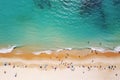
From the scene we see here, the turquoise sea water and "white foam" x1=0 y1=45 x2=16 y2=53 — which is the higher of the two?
the turquoise sea water

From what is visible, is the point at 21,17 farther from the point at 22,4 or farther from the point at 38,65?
the point at 38,65

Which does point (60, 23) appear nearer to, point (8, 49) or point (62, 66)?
point (62, 66)

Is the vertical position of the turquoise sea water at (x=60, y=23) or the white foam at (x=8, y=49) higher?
the turquoise sea water at (x=60, y=23)

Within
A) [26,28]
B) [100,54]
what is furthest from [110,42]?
[26,28]

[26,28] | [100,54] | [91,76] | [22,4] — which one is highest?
[22,4]

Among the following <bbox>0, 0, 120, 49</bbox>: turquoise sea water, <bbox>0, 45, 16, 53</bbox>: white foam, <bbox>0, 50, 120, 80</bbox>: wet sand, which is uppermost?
<bbox>0, 0, 120, 49</bbox>: turquoise sea water

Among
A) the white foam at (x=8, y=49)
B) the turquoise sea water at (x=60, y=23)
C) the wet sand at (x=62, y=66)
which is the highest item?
the turquoise sea water at (x=60, y=23)
